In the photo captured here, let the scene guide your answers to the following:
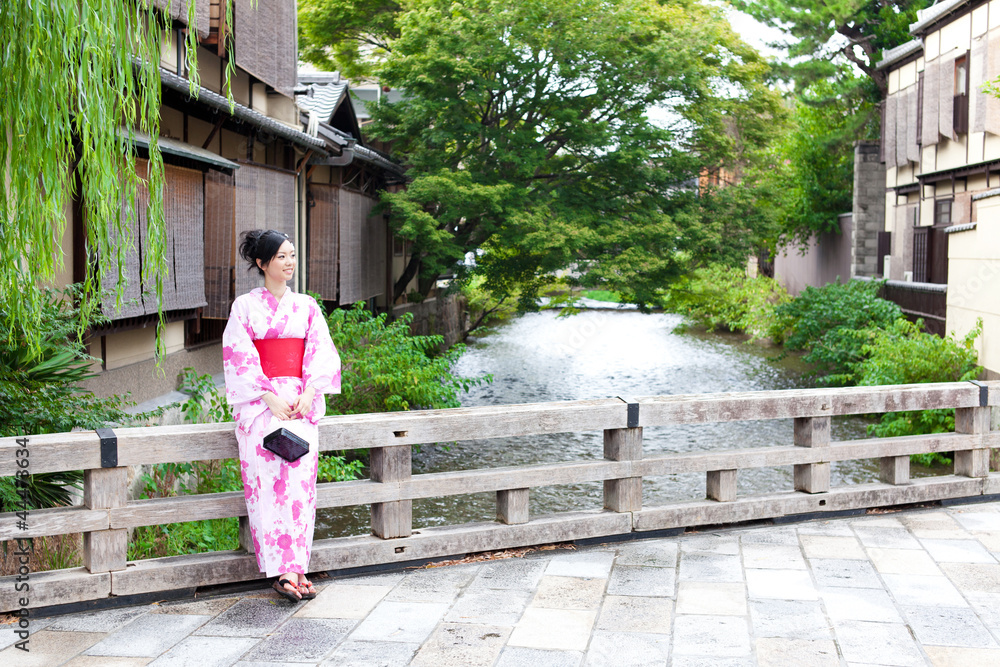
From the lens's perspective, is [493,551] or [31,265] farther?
[493,551]

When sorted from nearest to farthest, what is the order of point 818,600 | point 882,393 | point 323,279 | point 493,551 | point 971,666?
point 971,666
point 818,600
point 493,551
point 882,393
point 323,279

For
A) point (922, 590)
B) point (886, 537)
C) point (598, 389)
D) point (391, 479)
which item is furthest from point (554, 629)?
point (598, 389)

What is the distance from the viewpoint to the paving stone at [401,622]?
424cm

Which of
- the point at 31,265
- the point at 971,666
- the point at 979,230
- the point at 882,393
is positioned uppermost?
the point at 979,230

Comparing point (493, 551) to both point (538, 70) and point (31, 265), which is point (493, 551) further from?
point (538, 70)

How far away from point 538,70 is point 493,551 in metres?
13.1

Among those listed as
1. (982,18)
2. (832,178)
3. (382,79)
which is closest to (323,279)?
(382,79)

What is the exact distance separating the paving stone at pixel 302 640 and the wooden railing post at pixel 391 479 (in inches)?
32.5

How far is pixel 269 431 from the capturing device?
4.61 meters

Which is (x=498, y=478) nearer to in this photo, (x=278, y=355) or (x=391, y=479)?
(x=391, y=479)

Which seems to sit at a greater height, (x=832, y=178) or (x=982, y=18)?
(x=982, y=18)

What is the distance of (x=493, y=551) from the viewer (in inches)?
217

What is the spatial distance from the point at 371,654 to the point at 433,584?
3.27 feet

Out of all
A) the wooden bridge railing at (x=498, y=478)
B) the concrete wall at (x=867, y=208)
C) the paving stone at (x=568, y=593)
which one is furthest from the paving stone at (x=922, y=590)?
the concrete wall at (x=867, y=208)
